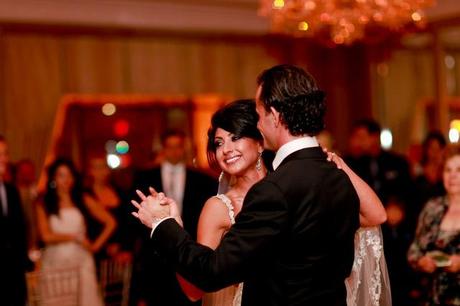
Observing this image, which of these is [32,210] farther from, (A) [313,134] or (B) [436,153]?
(A) [313,134]

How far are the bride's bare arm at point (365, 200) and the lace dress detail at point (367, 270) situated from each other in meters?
0.29

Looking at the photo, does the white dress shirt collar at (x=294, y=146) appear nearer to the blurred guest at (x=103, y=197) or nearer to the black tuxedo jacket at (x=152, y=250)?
the black tuxedo jacket at (x=152, y=250)

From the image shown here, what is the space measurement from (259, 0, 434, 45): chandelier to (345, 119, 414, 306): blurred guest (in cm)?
146

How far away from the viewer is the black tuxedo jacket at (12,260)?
505cm

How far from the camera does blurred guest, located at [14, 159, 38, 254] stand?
6598 millimetres

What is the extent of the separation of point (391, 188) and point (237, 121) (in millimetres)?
3708

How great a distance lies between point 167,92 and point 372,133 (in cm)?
272

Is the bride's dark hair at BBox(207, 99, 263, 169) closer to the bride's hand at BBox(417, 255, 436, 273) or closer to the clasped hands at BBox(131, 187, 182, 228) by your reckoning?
the clasped hands at BBox(131, 187, 182, 228)

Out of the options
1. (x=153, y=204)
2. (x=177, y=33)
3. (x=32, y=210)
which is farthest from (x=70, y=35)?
(x=153, y=204)

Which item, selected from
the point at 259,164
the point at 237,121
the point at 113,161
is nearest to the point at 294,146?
the point at 237,121

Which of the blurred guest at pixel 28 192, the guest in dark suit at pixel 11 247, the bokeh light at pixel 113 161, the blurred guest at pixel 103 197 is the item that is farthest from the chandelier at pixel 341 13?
the bokeh light at pixel 113 161

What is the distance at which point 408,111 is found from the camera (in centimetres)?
948

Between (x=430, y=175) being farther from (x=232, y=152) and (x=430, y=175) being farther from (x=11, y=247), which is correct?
(x=232, y=152)

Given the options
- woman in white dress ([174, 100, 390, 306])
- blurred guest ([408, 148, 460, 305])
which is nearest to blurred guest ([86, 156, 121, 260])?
blurred guest ([408, 148, 460, 305])
